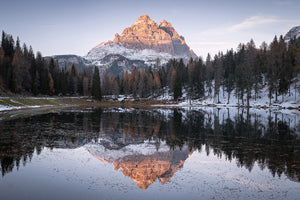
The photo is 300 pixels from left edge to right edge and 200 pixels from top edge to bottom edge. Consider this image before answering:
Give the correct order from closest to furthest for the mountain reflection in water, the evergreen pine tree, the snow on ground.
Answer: the mountain reflection in water
the snow on ground
the evergreen pine tree

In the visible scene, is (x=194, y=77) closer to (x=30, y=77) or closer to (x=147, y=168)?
(x=30, y=77)

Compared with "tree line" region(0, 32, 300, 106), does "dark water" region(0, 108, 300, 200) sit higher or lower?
lower

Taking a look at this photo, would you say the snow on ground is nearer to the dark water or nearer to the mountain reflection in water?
the mountain reflection in water

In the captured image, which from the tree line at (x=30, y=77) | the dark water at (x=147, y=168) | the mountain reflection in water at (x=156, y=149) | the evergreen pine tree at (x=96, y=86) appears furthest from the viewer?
the evergreen pine tree at (x=96, y=86)

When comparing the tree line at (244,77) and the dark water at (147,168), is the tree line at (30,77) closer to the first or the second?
the tree line at (244,77)

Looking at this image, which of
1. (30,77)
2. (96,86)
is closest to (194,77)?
(96,86)

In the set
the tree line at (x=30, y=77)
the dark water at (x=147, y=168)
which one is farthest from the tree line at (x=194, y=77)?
the dark water at (x=147, y=168)

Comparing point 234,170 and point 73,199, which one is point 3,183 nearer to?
point 73,199

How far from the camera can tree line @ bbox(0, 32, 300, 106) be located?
84.2 metres

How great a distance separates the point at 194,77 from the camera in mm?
125562

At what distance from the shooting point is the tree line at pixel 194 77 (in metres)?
84.2

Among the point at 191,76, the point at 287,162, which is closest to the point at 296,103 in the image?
the point at 191,76

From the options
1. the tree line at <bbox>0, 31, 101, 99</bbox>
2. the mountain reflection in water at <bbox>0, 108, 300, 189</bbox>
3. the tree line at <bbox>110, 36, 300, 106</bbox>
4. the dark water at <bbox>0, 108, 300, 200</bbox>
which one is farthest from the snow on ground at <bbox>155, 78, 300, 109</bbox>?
the dark water at <bbox>0, 108, 300, 200</bbox>

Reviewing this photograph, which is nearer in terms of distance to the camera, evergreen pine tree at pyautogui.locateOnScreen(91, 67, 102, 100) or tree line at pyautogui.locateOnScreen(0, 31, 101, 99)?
tree line at pyautogui.locateOnScreen(0, 31, 101, 99)
